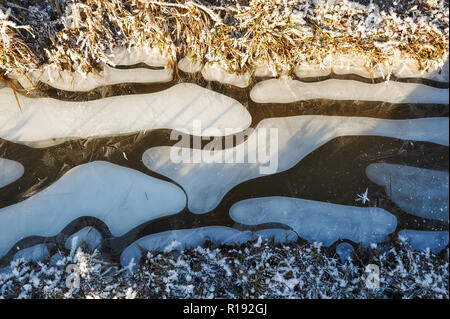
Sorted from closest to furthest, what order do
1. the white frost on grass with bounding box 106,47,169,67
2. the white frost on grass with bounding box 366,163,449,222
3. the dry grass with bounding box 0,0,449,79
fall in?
the dry grass with bounding box 0,0,449,79 < the white frost on grass with bounding box 106,47,169,67 < the white frost on grass with bounding box 366,163,449,222

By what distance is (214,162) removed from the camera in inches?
74.2

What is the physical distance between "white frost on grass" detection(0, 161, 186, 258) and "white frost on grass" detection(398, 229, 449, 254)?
165cm

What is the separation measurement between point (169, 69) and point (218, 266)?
55.0 inches

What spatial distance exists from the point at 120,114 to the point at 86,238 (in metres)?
0.90

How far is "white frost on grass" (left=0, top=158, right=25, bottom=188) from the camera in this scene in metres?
1.83

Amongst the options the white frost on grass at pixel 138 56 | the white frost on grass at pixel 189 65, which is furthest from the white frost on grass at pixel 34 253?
the white frost on grass at pixel 189 65

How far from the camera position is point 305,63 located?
1837 mm

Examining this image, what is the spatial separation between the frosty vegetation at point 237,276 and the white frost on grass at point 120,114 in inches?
33.2

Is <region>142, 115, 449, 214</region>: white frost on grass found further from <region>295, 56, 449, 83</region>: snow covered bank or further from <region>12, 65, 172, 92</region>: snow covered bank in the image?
<region>12, 65, 172, 92</region>: snow covered bank

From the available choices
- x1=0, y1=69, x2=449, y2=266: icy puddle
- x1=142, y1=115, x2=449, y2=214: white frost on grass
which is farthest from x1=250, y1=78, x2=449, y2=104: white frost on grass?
x1=142, y1=115, x2=449, y2=214: white frost on grass

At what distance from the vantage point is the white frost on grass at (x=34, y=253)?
1816 millimetres

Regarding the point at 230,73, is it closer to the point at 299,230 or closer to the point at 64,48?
the point at 64,48

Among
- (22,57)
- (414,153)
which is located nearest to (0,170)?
(22,57)

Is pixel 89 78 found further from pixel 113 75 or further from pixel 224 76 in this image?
pixel 224 76
